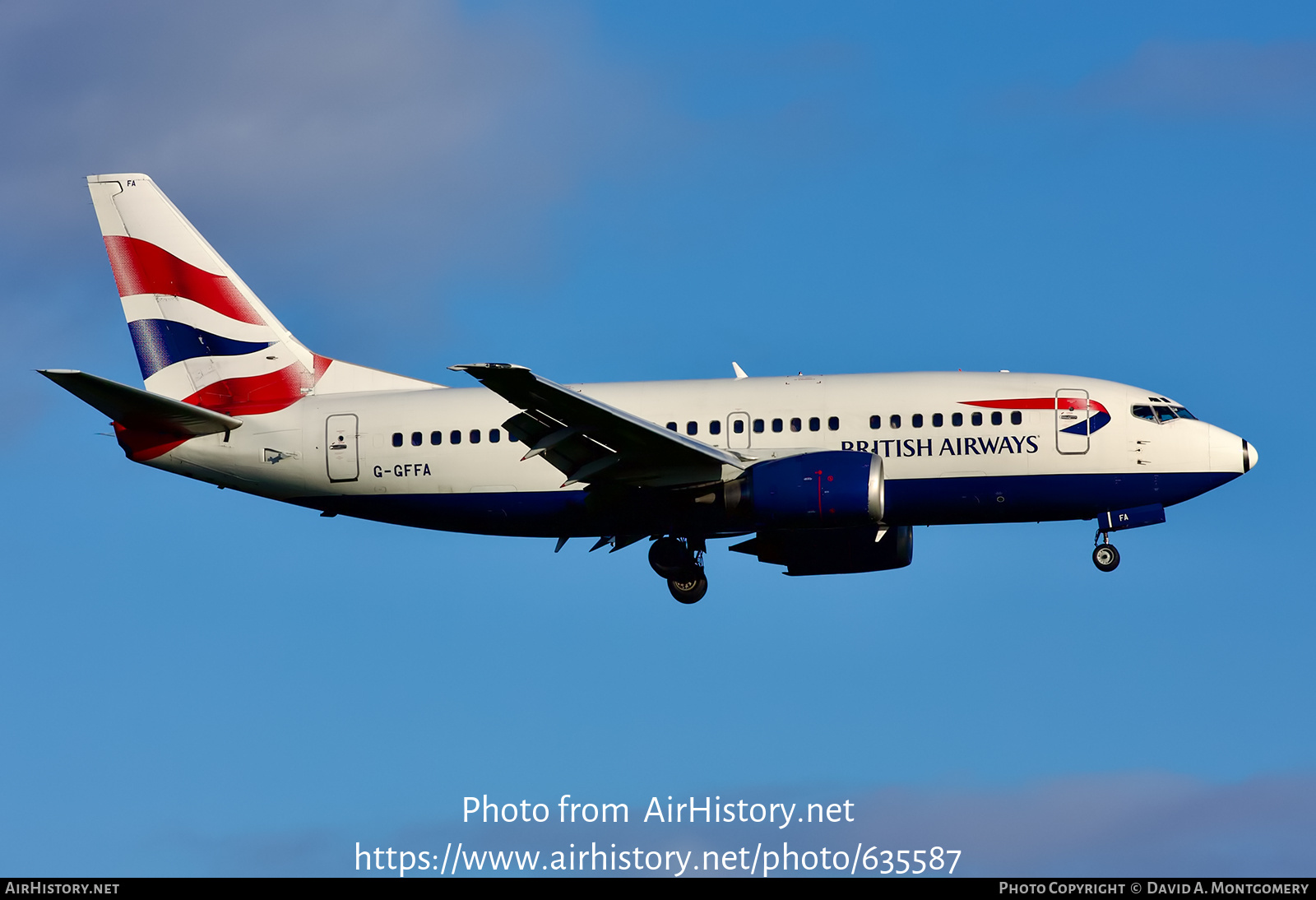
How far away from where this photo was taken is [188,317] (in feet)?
142

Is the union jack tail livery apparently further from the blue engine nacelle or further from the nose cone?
the nose cone

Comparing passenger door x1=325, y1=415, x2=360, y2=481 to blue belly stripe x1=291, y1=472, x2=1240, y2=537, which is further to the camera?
passenger door x1=325, y1=415, x2=360, y2=481

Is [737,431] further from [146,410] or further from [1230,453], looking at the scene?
[146,410]

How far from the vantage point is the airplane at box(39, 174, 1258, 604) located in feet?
123

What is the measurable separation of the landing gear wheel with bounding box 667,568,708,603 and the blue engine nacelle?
484 cm

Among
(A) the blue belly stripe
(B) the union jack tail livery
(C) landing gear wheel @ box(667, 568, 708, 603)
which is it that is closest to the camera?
(A) the blue belly stripe

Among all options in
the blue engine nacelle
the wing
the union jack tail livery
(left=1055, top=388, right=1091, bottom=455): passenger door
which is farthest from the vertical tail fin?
(left=1055, top=388, right=1091, bottom=455): passenger door

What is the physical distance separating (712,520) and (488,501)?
5.48 meters

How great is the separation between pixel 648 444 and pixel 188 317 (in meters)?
13.6

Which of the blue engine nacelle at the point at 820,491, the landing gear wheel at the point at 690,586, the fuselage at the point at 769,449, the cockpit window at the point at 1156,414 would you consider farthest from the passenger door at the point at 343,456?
the cockpit window at the point at 1156,414

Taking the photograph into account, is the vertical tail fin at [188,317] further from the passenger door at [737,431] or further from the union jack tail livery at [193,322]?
the passenger door at [737,431]

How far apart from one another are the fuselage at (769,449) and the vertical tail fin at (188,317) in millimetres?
1377
